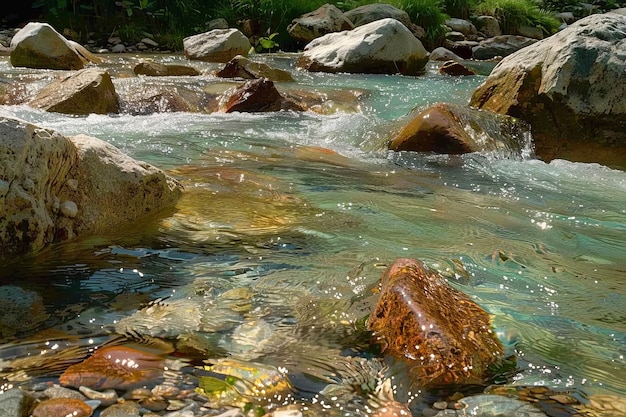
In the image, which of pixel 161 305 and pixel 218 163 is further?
pixel 218 163

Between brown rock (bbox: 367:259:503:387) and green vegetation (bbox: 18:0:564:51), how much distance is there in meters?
13.6

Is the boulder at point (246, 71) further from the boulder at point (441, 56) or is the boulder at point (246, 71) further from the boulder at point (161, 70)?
the boulder at point (441, 56)

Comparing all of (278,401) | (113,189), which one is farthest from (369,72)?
(278,401)

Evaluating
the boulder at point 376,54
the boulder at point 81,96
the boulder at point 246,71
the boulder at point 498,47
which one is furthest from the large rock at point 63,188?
the boulder at point 498,47

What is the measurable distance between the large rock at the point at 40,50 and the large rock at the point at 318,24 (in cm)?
637

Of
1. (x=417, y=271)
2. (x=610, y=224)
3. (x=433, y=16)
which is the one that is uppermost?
(x=433, y=16)

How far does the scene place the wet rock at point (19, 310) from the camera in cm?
212

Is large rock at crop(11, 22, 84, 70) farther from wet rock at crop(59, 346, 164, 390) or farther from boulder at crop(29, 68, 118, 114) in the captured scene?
wet rock at crop(59, 346, 164, 390)

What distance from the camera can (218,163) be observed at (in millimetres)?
4938

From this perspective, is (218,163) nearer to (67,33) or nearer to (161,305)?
(161,305)

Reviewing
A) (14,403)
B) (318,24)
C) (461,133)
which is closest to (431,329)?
(14,403)

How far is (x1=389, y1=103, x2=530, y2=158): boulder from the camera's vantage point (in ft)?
18.5

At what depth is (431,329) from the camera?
204cm

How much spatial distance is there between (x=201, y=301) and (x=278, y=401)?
0.74 meters
